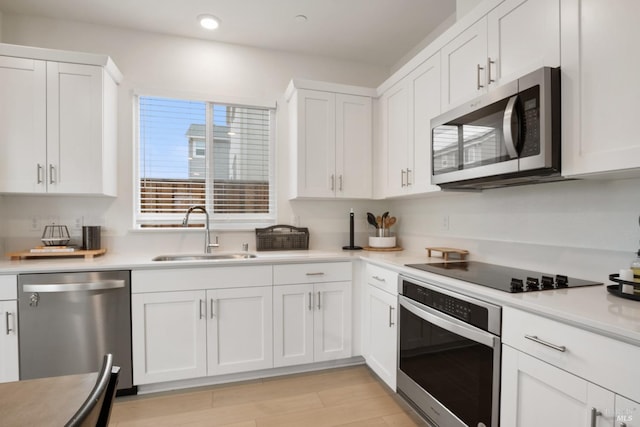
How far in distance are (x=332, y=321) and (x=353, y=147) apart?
59.8 inches

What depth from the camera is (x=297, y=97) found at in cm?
279

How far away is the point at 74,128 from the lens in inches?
92.6

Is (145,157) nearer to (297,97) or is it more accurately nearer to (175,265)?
(175,265)

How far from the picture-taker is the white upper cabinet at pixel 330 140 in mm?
2805

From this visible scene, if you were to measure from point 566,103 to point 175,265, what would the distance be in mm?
2327

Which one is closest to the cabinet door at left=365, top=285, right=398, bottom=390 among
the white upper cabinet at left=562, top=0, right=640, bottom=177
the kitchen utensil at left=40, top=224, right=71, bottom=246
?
the white upper cabinet at left=562, top=0, right=640, bottom=177

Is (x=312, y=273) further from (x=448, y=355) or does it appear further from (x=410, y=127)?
(x=410, y=127)

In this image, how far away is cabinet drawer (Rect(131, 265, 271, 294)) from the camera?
2158 millimetres

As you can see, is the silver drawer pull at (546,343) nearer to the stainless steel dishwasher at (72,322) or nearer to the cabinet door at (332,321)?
the cabinet door at (332,321)

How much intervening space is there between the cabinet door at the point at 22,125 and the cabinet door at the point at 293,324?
6.21 feet

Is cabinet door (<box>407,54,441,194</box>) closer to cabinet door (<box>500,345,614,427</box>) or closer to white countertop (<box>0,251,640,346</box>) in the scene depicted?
white countertop (<box>0,251,640,346</box>)

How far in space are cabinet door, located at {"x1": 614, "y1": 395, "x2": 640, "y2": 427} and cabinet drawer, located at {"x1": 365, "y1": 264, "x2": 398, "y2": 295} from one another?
121 cm

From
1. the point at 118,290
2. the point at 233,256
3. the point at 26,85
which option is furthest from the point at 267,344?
the point at 26,85

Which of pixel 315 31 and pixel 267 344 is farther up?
pixel 315 31
